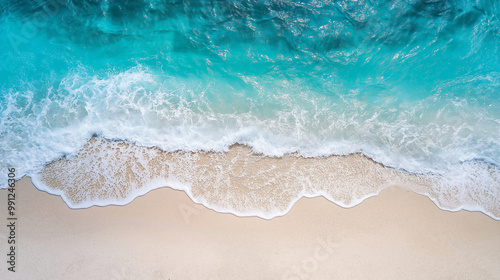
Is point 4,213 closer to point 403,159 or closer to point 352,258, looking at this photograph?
point 352,258

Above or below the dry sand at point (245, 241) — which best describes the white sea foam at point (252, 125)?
above

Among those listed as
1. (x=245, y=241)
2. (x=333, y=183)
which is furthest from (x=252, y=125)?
(x=245, y=241)

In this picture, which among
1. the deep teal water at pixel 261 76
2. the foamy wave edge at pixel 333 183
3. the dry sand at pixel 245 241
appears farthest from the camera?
the deep teal water at pixel 261 76

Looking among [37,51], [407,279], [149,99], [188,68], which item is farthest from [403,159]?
[37,51]

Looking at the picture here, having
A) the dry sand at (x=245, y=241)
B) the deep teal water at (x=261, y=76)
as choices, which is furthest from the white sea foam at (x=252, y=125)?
the dry sand at (x=245, y=241)

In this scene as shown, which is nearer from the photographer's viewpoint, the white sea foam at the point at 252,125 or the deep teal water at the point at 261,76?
the white sea foam at the point at 252,125

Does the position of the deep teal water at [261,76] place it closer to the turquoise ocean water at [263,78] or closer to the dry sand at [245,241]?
the turquoise ocean water at [263,78]

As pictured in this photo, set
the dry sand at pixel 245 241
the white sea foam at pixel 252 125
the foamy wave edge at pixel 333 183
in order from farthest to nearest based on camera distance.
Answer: the white sea foam at pixel 252 125
the foamy wave edge at pixel 333 183
the dry sand at pixel 245 241
